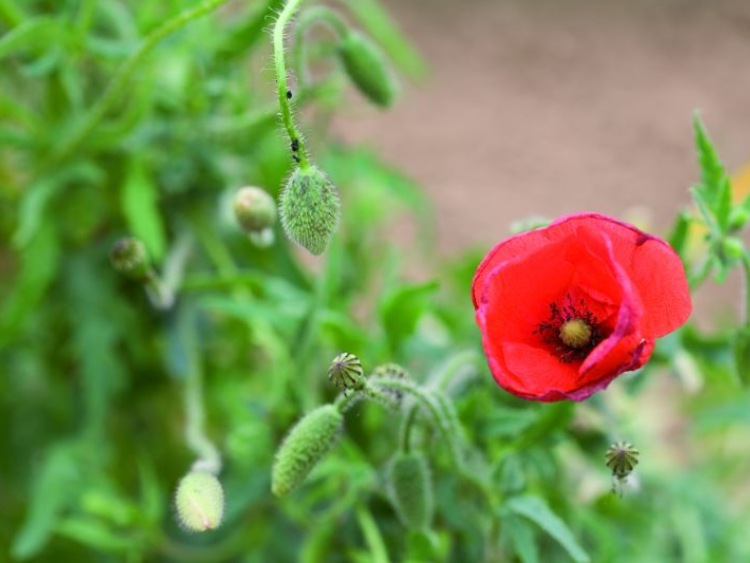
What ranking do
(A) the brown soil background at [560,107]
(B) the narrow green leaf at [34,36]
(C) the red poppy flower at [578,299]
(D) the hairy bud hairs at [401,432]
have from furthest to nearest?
(A) the brown soil background at [560,107]
(B) the narrow green leaf at [34,36]
(D) the hairy bud hairs at [401,432]
(C) the red poppy flower at [578,299]

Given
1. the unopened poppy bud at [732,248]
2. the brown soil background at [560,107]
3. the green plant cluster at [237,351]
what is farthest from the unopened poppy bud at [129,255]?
the brown soil background at [560,107]

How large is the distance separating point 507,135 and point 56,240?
1293 mm

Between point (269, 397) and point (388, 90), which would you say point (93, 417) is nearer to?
point (269, 397)

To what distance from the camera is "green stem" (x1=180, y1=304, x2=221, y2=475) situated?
1.03 m

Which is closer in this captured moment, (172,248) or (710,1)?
(172,248)

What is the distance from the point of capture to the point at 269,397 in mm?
1210

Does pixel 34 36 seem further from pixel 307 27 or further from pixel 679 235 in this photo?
pixel 679 235

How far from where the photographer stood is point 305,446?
0.81m

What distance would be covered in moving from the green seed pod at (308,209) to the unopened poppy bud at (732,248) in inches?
13.3

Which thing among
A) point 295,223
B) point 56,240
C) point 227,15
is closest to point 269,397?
point 56,240

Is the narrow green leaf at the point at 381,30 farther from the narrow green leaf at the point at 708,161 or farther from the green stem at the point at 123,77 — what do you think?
the narrow green leaf at the point at 708,161

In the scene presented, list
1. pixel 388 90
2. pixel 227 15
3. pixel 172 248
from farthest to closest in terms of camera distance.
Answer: pixel 227 15 < pixel 172 248 < pixel 388 90

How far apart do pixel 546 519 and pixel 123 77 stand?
0.57m

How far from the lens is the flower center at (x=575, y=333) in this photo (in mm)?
740
